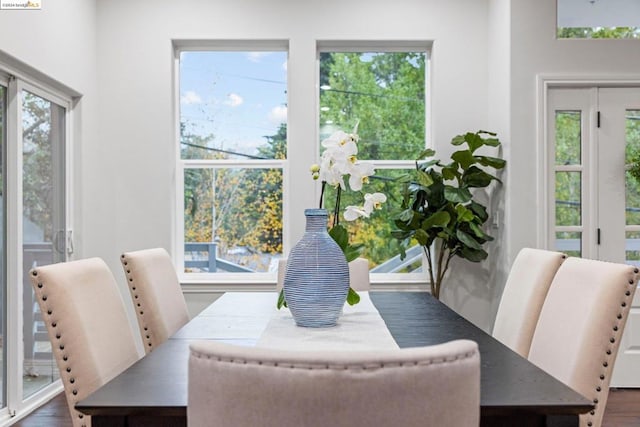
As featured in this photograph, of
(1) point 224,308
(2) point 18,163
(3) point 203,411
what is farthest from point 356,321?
(2) point 18,163

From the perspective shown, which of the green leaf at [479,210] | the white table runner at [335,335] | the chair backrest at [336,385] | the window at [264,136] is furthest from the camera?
the window at [264,136]

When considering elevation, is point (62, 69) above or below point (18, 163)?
above

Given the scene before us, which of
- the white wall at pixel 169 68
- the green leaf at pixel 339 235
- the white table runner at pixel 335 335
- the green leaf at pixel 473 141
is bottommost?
the white table runner at pixel 335 335

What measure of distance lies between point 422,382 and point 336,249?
120 cm

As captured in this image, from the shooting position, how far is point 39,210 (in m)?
3.60

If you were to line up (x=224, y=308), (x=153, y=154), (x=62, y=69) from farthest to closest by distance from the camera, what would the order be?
1. (x=153, y=154)
2. (x=62, y=69)
3. (x=224, y=308)

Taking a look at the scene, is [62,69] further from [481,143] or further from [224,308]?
[481,143]

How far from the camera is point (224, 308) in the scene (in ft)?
7.94

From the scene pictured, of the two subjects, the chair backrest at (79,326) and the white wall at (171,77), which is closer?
the chair backrest at (79,326)

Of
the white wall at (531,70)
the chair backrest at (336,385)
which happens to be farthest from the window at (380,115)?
the chair backrest at (336,385)

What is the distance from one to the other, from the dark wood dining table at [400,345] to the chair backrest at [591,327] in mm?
174

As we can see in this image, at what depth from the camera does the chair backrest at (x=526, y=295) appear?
6.64 feet

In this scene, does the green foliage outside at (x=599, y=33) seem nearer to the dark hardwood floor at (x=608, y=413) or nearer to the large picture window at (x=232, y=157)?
the large picture window at (x=232, y=157)

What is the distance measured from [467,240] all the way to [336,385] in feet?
10.9
